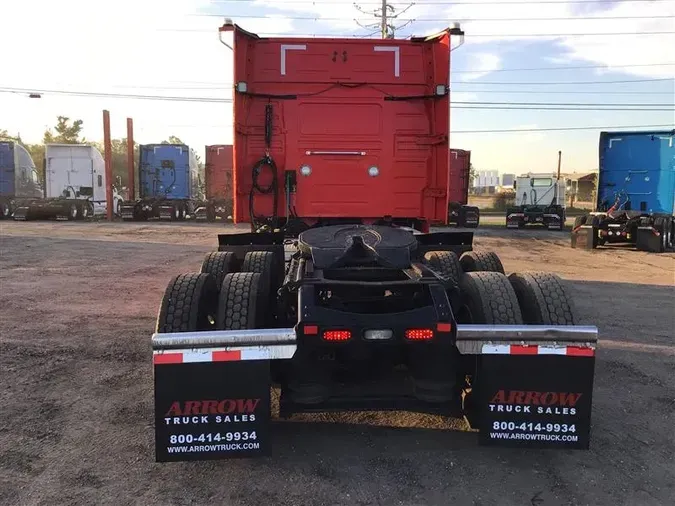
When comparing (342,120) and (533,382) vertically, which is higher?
(342,120)

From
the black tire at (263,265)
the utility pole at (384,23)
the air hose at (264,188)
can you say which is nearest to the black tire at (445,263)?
the black tire at (263,265)

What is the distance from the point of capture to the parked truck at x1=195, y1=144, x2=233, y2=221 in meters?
28.7

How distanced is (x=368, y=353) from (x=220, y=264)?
232cm

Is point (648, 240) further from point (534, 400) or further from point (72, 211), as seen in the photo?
point (72, 211)

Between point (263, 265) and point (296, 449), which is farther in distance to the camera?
point (263, 265)

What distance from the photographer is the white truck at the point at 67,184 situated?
88.5 ft

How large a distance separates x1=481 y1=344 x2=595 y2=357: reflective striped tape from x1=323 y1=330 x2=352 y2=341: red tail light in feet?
2.88

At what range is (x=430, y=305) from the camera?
3482mm

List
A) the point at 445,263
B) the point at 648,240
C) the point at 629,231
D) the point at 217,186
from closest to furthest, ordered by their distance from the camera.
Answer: the point at 445,263
the point at 648,240
the point at 629,231
the point at 217,186

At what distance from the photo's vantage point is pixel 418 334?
3.31 metres

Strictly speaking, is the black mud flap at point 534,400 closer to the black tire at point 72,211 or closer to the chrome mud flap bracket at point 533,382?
the chrome mud flap bracket at point 533,382

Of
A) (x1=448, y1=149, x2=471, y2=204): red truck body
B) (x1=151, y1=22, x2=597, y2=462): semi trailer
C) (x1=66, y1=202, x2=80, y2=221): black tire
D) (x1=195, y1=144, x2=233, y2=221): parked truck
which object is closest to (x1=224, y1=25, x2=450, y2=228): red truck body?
(x1=151, y1=22, x2=597, y2=462): semi trailer

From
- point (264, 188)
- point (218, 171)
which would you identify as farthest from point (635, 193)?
point (218, 171)

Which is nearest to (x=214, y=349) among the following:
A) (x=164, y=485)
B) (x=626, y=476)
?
(x=164, y=485)
